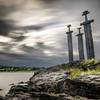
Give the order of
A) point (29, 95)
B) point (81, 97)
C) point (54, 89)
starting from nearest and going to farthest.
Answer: point (81, 97) → point (29, 95) → point (54, 89)

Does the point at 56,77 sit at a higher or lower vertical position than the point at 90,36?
lower

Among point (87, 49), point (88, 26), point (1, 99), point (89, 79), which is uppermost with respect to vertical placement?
point (88, 26)

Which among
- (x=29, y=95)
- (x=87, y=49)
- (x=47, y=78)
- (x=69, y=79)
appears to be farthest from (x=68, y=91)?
(x=87, y=49)

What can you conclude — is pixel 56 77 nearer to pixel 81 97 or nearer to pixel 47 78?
pixel 47 78

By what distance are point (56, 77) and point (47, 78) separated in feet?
5.72

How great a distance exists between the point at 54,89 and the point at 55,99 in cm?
357

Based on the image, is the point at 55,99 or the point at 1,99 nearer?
the point at 55,99

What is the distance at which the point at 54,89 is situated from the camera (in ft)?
75.7

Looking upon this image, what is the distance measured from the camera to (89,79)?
20109mm

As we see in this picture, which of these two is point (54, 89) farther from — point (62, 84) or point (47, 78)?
point (47, 78)

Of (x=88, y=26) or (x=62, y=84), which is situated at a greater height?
(x=88, y=26)

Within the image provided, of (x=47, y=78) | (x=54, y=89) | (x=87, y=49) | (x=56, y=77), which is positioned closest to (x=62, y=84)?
(x=54, y=89)

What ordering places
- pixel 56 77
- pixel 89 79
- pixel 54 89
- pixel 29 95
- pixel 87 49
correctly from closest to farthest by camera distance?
pixel 89 79, pixel 29 95, pixel 54 89, pixel 56 77, pixel 87 49

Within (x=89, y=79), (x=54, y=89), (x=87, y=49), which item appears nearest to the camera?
(x=89, y=79)
